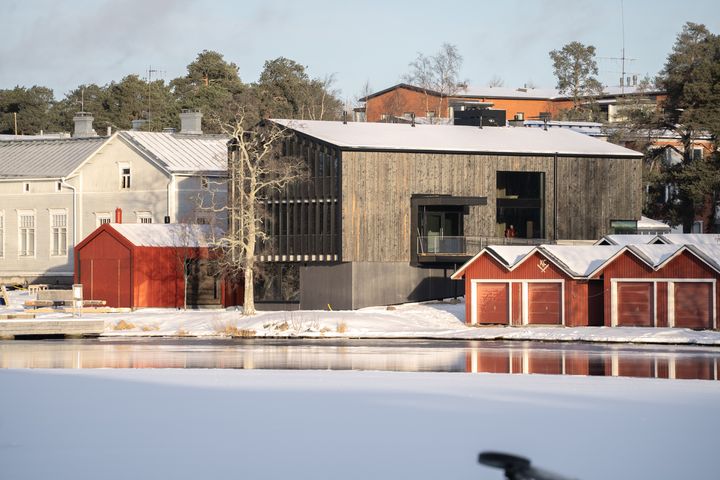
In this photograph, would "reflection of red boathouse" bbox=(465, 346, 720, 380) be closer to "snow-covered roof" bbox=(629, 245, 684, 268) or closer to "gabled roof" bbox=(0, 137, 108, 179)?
"snow-covered roof" bbox=(629, 245, 684, 268)

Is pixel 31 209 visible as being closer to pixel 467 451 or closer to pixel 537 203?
pixel 537 203

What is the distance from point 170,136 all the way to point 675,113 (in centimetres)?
3528

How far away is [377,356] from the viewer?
45438 mm

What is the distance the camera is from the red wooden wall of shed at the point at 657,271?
6034 centimetres

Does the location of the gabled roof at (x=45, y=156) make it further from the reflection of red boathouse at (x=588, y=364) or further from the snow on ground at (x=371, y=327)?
the reflection of red boathouse at (x=588, y=364)

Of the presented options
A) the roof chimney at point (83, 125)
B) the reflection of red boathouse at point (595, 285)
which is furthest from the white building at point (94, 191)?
the reflection of red boathouse at point (595, 285)

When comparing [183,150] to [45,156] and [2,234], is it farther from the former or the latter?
[2,234]

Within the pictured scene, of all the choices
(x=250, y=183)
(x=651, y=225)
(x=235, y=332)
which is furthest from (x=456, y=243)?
(x=651, y=225)

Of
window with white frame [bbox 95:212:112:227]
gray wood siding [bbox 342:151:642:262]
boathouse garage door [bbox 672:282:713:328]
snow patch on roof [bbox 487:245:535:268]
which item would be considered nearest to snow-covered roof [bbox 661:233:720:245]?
boathouse garage door [bbox 672:282:713:328]

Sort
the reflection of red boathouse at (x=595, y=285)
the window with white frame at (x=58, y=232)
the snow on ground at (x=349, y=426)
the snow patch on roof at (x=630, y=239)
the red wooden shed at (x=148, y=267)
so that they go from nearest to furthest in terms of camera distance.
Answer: the snow on ground at (x=349, y=426)
the reflection of red boathouse at (x=595, y=285)
the snow patch on roof at (x=630, y=239)
the red wooden shed at (x=148, y=267)
the window with white frame at (x=58, y=232)

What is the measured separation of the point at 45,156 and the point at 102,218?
9844 mm

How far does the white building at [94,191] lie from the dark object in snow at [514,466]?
67689 millimetres

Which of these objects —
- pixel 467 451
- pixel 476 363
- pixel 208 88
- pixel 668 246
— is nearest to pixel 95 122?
pixel 208 88

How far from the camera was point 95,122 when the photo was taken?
13600 cm
